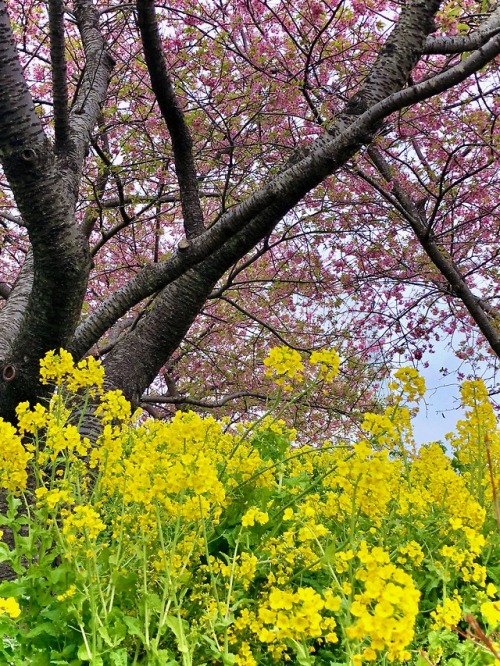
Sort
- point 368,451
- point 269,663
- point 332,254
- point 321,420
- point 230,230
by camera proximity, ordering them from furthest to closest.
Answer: point 321,420 → point 332,254 → point 230,230 → point 269,663 → point 368,451

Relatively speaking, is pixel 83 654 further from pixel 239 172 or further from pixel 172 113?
pixel 239 172

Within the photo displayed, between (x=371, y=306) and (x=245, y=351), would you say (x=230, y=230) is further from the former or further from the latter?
(x=245, y=351)

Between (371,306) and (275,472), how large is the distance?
17.5ft

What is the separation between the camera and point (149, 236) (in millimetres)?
9047

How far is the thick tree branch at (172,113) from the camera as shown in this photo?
3.58 m

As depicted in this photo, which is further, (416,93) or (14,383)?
(14,383)


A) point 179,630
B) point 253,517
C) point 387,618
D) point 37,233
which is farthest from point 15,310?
point 387,618

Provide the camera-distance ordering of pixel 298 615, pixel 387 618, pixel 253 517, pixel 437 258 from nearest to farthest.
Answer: pixel 387 618 → pixel 298 615 → pixel 253 517 → pixel 437 258

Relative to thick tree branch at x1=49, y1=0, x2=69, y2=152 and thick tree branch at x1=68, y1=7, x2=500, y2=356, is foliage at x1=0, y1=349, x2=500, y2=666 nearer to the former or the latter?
thick tree branch at x1=68, y1=7, x2=500, y2=356

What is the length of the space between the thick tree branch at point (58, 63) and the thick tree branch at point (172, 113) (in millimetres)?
503

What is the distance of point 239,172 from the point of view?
598 cm

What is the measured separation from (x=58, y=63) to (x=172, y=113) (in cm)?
90

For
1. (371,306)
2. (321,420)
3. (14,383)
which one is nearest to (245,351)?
(321,420)

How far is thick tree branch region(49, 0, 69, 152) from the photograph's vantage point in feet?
11.1
